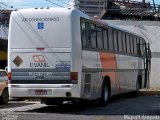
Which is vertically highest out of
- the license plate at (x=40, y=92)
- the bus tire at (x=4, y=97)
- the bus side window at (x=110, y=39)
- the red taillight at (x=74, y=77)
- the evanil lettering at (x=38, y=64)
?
the bus side window at (x=110, y=39)

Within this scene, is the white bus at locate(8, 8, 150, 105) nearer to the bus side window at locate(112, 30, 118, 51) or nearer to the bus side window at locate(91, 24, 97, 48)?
the bus side window at locate(91, 24, 97, 48)

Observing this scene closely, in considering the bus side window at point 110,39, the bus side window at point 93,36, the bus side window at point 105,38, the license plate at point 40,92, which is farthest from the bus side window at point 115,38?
the license plate at point 40,92

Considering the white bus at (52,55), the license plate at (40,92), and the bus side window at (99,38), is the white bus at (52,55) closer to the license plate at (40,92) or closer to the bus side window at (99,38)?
the license plate at (40,92)

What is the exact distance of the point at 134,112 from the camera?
628 inches

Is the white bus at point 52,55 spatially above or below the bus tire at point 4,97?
above

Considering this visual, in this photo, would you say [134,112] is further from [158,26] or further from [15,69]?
[158,26]

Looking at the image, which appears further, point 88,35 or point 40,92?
point 88,35

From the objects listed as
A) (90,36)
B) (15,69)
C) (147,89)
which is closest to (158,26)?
(147,89)

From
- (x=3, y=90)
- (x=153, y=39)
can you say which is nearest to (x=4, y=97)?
(x=3, y=90)

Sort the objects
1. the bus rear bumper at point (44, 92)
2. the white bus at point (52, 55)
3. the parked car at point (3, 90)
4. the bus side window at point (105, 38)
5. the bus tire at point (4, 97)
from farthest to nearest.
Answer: the bus tire at point (4, 97) → the parked car at point (3, 90) → the bus side window at point (105, 38) → the white bus at point (52, 55) → the bus rear bumper at point (44, 92)

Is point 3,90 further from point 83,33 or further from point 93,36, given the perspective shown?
point 83,33

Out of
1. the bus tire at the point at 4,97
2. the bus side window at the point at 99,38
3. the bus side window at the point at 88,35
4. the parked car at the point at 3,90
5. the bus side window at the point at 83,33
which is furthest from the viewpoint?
the bus tire at the point at 4,97

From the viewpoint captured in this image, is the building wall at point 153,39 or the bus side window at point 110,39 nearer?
the bus side window at point 110,39

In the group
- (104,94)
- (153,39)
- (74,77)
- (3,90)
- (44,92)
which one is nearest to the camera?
(74,77)
